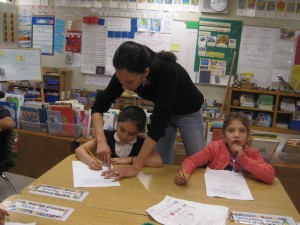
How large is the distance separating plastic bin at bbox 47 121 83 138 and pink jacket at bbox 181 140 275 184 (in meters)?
1.41

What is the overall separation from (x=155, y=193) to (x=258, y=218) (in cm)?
41

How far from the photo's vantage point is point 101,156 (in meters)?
1.56

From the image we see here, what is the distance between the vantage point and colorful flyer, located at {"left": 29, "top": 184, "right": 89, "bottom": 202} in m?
1.19

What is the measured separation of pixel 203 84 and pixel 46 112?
2.72 m

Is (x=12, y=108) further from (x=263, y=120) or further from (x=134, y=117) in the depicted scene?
(x=263, y=120)

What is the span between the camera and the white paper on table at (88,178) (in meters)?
1.32

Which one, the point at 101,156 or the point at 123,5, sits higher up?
the point at 123,5

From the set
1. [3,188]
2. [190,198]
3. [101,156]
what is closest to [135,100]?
[3,188]

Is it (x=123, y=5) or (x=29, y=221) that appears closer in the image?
(x=29, y=221)

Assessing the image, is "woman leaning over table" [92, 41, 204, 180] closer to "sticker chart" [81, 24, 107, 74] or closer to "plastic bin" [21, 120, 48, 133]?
"plastic bin" [21, 120, 48, 133]

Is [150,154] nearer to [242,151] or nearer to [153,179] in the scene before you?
[153,179]

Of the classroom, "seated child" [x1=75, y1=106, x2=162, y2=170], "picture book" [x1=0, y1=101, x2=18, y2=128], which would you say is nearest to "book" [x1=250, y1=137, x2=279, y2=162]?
the classroom

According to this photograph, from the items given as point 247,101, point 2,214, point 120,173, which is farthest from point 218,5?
point 2,214

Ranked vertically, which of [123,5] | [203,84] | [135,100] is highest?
[123,5]
